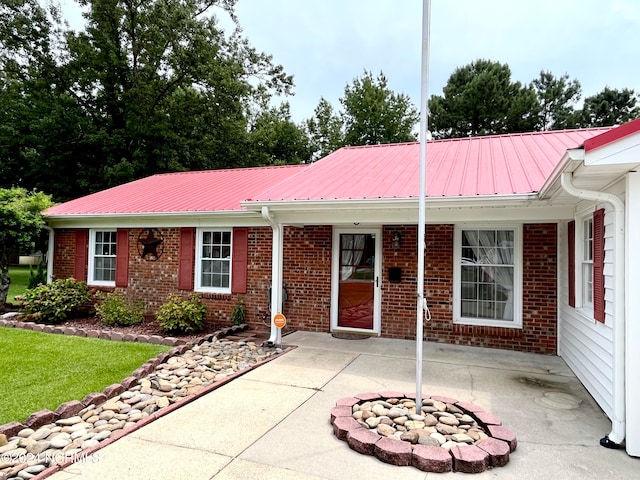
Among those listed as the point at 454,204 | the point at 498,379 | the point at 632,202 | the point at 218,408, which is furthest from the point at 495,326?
the point at 218,408

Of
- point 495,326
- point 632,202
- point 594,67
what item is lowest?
point 495,326

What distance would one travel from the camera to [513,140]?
30.7ft

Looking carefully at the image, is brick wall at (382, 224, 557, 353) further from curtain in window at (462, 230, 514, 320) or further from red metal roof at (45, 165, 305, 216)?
red metal roof at (45, 165, 305, 216)

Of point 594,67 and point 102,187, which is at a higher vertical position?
point 594,67

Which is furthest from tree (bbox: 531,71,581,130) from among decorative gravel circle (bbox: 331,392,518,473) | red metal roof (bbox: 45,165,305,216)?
decorative gravel circle (bbox: 331,392,518,473)

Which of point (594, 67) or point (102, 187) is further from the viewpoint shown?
point (594, 67)

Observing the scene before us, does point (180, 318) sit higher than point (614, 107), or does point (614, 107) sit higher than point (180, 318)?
point (614, 107)

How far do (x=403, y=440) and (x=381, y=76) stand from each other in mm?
28789

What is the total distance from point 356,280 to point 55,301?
668 cm

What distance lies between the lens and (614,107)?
77.8 feet

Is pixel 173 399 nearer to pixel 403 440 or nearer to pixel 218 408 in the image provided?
pixel 218 408

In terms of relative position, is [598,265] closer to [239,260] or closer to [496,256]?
[496,256]

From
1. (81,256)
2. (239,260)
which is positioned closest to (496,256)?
(239,260)

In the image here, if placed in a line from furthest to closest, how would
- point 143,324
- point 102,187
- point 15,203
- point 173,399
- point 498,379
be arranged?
1. point 102,187
2. point 15,203
3. point 143,324
4. point 498,379
5. point 173,399
